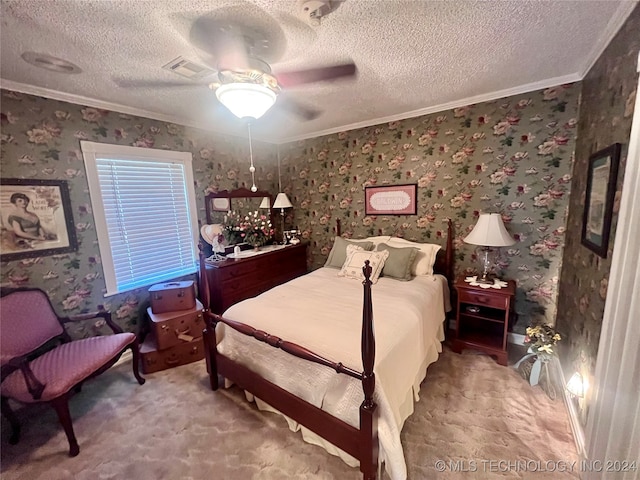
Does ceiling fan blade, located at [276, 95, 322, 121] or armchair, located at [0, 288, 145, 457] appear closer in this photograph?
armchair, located at [0, 288, 145, 457]

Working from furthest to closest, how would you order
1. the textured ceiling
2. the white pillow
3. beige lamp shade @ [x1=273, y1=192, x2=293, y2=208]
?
beige lamp shade @ [x1=273, y1=192, x2=293, y2=208] < the white pillow < the textured ceiling

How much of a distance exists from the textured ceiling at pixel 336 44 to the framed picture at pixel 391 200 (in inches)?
39.6

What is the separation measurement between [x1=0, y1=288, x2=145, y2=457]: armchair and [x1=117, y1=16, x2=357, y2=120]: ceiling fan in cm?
202

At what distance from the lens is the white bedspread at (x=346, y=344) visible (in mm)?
1412

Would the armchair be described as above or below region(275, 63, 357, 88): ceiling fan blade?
below

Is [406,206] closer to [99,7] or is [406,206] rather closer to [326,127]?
[326,127]

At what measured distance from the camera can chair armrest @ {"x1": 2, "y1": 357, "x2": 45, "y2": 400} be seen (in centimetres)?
157

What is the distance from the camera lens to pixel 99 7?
47.2 inches

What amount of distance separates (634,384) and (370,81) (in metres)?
2.30

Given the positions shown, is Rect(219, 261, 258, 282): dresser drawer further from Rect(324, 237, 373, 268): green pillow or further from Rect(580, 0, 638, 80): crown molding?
Rect(580, 0, 638, 80): crown molding

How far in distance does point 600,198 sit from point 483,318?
4.31 ft

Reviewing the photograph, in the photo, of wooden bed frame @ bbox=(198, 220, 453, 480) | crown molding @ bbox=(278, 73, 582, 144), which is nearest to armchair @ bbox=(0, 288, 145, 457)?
wooden bed frame @ bbox=(198, 220, 453, 480)

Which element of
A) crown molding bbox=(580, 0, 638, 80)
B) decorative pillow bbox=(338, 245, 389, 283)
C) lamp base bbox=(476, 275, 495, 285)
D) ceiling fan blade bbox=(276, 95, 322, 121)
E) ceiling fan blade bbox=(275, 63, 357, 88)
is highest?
ceiling fan blade bbox=(276, 95, 322, 121)

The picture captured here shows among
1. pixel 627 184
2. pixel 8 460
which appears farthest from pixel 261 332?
pixel 627 184
